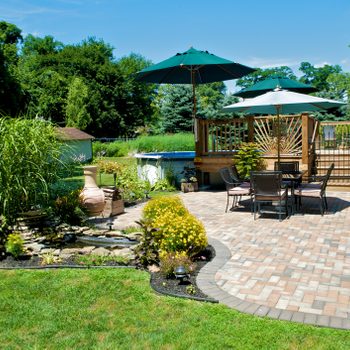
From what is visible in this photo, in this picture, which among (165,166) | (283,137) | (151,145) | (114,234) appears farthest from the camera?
(151,145)

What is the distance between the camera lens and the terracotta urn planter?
23.1 ft

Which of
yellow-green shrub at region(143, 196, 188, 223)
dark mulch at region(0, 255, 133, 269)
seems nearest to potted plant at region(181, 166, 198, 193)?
yellow-green shrub at region(143, 196, 188, 223)

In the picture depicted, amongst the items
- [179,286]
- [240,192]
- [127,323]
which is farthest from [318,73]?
[127,323]

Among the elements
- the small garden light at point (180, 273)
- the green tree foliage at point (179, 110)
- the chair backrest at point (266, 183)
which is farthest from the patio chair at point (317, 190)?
the green tree foliage at point (179, 110)

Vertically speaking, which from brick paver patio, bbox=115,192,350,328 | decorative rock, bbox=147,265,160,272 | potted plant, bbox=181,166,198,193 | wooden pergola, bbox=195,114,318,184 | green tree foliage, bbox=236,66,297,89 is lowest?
decorative rock, bbox=147,265,160,272

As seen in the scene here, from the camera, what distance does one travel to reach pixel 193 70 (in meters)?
10.6

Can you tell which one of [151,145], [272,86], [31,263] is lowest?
[31,263]

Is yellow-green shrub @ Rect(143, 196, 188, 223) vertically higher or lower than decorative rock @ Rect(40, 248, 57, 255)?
higher

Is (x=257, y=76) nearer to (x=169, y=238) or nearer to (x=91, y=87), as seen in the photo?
(x=91, y=87)

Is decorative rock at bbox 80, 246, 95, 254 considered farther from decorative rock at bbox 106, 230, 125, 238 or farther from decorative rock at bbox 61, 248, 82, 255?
decorative rock at bbox 106, 230, 125, 238

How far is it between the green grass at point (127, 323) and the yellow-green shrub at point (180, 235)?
663mm

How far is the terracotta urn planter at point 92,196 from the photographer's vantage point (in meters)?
7.03

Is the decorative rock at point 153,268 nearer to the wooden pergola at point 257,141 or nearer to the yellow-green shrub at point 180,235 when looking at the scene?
the yellow-green shrub at point 180,235

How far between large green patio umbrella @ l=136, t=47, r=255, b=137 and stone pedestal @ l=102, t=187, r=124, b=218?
3599mm
